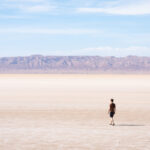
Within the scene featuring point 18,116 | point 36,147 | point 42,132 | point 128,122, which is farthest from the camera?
point 18,116

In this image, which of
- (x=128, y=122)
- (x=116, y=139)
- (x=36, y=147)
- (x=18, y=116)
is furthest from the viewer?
(x=18, y=116)

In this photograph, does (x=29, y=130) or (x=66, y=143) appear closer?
(x=66, y=143)

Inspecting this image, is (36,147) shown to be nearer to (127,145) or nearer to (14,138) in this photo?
(14,138)

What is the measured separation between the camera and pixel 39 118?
57.3 ft

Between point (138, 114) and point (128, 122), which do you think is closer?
point (128, 122)

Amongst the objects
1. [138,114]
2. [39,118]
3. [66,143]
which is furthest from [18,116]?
[66,143]

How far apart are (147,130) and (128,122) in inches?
108

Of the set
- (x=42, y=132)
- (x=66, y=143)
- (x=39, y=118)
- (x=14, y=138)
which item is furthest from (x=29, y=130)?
(x=39, y=118)

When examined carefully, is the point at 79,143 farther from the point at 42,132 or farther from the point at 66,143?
the point at 42,132

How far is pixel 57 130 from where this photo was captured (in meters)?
13.6

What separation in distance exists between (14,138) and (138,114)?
9329 mm

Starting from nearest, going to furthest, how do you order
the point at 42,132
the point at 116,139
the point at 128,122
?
the point at 116,139, the point at 42,132, the point at 128,122

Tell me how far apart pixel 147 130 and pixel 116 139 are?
2.41 m

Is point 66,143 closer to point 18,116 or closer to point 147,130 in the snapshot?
point 147,130
